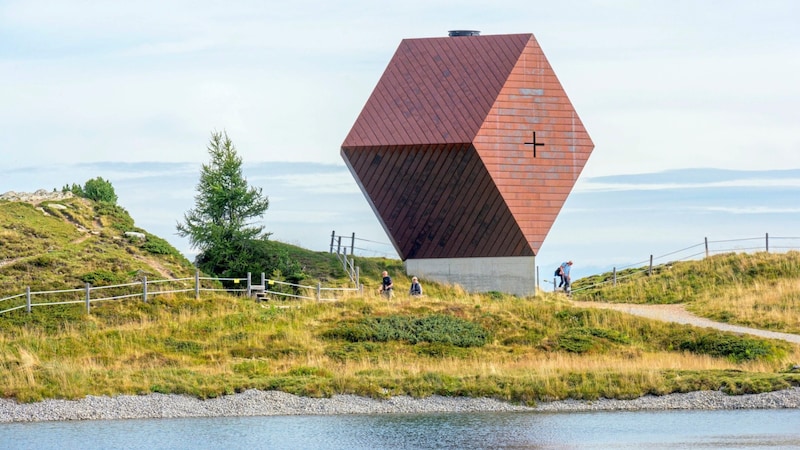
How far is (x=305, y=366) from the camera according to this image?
121ft

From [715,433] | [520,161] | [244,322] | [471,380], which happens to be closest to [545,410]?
[471,380]

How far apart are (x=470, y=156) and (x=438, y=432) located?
22.4 metres

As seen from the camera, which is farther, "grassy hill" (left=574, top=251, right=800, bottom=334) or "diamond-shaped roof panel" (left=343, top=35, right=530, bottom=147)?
"diamond-shaped roof panel" (left=343, top=35, right=530, bottom=147)

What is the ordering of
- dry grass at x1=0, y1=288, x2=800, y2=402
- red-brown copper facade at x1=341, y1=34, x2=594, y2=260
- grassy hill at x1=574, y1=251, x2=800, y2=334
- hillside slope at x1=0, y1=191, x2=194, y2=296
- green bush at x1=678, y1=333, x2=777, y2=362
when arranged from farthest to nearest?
red-brown copper facade at x1=341, y1=34, x2=594, y2=260
grassy hill at x1=574, y1=251, x2=800, y2=334
hillside slope at x1=0, y1=191, x2=194, y2=296
green bush at x1=678, y1=333, x2=777, y2=362
dry grass at x1=0, y1=288, x2=800, y2=402

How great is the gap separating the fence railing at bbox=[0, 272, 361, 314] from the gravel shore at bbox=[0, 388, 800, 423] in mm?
9544

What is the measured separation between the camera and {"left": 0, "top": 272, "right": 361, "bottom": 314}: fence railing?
138ft

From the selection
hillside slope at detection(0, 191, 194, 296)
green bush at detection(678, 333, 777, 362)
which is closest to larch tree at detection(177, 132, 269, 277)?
hillside slope at detection(0, 191, 194, 296)

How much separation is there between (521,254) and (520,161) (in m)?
3.65

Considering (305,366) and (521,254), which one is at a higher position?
(521,254)

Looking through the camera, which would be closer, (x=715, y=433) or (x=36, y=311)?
(x=715, y=433)

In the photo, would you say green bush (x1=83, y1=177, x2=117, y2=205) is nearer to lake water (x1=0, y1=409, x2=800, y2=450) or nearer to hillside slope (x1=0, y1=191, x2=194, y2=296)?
hillside slope (x1=0, y1=191, x2=194, y2=296)

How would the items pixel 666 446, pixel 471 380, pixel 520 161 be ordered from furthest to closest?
pixel 520 161
pixel 471 380
pixel 666 446

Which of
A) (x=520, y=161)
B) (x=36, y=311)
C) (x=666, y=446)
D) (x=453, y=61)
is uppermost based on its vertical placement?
(x=453, y=61)

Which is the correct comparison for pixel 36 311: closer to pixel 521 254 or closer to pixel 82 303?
pixel 82 303
